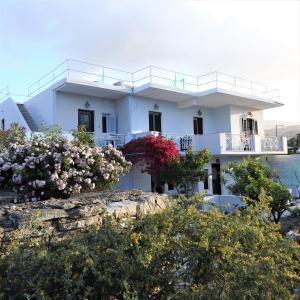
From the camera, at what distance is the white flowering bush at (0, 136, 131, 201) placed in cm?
646

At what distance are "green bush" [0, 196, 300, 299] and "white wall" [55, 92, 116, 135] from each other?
15074mm

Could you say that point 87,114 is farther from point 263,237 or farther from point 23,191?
point 263,237

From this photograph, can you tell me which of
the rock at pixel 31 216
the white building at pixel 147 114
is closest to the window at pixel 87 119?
the white building at pixel 147 114

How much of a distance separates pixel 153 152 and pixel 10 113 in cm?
930

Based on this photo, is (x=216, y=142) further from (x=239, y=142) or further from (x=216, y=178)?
(x=216, y=178)

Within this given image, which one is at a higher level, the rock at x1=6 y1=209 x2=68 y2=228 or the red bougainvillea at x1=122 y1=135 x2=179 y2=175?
the red bougainvillea at x1=122 y1=135 x2=179 y2=175

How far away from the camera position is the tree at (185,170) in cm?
1662

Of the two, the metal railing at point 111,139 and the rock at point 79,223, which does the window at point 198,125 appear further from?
the rock at point 79,223

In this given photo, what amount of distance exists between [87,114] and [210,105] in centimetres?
838

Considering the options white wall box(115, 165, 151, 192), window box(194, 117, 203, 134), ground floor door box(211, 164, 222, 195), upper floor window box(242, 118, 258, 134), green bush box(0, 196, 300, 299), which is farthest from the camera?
upper floor window box(242, 118, 258, 134)

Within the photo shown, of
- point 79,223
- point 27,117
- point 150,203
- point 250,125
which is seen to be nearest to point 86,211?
point 79,223

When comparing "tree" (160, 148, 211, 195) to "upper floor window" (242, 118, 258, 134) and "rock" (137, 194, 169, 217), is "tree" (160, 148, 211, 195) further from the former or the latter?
"rock" (137, 194, 169, 217)

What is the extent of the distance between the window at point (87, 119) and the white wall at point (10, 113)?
2.82m

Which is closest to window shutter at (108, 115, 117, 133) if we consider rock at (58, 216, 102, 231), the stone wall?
the stone wall
